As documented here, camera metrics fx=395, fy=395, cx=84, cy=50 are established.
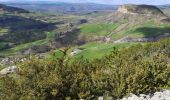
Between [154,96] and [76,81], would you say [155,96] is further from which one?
[76,81]

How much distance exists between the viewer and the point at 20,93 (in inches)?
1318

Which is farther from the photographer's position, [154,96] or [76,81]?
[76,81]

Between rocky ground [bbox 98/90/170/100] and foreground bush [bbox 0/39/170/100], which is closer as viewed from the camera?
rocky ground [bbox 98/90/170/100]

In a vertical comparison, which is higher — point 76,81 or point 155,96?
point 76,81

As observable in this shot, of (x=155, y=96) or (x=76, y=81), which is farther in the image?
(x=76, y=81)

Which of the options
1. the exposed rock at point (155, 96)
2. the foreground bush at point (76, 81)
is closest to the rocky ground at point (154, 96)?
the exposed rock at point (155, 96)

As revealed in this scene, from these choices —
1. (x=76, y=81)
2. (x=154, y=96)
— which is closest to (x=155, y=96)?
(x=154, y=96)

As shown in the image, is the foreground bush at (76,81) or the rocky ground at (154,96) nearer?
the rocky ground at (154,96)

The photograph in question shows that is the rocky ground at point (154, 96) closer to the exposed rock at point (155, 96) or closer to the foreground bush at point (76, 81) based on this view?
the exposed rock at point (155, 96)

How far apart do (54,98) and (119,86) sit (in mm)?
5504

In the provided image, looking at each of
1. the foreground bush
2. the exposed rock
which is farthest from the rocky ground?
the foreground bush

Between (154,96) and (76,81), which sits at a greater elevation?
(76,81)

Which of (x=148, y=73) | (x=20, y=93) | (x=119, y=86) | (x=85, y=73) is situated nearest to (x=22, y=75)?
(x=20, y=93)

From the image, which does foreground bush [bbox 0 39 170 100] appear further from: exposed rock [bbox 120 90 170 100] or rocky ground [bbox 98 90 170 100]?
exposed rock [bbox 120 90 170 100]
